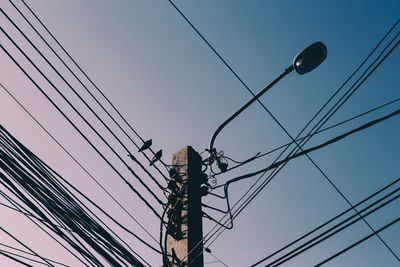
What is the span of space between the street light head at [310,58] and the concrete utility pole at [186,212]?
69.9 inches

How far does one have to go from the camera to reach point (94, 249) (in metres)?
2.79

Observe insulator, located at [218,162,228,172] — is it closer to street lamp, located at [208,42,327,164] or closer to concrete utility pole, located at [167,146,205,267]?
concrete utility pole, located at [167,146,205,267]

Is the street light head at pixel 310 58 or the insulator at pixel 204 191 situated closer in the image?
the street light head at pixel 310 58

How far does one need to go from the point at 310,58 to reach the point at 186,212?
2.28 metres

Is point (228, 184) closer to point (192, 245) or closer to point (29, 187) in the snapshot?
point (192, 245)

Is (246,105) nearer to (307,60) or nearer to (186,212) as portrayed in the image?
(307,60)

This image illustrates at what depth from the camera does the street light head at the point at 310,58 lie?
10.2ft

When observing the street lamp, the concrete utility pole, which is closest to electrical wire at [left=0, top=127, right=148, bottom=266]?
the concrete utility pole

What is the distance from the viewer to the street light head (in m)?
3.11

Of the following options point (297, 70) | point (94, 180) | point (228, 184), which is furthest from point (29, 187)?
point (297, 70)

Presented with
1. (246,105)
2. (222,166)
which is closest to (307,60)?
(246,105)

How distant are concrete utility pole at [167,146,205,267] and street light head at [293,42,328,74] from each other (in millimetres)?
1774

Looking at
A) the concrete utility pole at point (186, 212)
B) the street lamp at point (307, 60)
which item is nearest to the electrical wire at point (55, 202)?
the concrete utility pole at point (186, 212)

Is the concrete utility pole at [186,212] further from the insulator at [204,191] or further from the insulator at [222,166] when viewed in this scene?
the insulator at [222,166]
